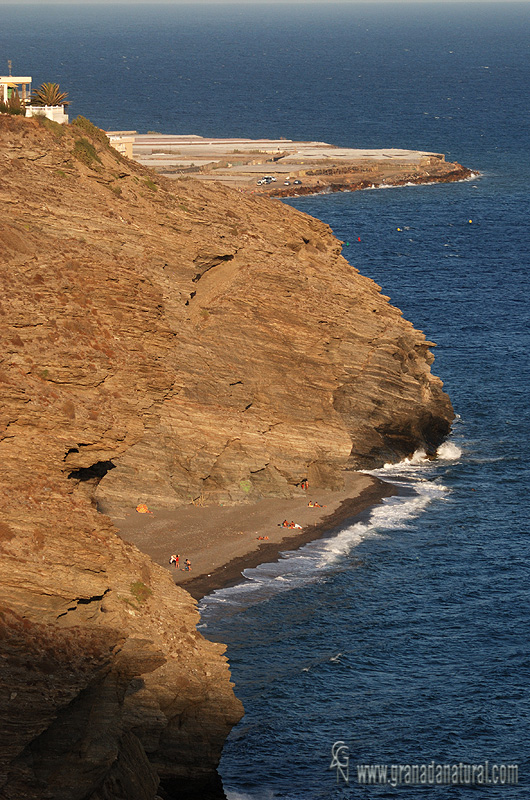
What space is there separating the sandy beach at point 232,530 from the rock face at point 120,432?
61.8 inches

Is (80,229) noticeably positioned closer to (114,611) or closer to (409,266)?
(114,611)

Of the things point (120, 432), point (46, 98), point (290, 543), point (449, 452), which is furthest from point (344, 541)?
point (120, 432)

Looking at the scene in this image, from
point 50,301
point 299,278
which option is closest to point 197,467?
point 299,278

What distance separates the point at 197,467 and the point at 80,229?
18191mm

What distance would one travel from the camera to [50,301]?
3906 centimetres

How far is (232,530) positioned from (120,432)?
1525 inches

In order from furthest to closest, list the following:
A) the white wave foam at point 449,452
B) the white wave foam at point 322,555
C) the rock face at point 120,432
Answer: the white wave foam at point 449,452
the white wave foam at point 322,555
the rock face at point 120,432

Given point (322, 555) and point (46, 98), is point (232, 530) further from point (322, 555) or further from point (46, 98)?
point (46, 98)

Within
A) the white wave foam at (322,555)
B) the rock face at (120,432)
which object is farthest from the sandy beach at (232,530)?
the rock face at (120,432)

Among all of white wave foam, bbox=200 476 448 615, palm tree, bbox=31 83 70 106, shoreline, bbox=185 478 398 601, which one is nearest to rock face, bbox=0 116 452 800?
shoreline, bbox=185 478 398 601

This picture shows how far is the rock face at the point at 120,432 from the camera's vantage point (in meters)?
33.2

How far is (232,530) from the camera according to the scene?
248ft

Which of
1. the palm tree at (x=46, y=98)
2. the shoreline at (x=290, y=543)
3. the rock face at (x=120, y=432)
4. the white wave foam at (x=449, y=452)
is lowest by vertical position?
the shoreline at (x=290, y=543)

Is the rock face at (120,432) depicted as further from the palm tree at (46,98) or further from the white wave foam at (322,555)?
the white wave foam at (322,555)
